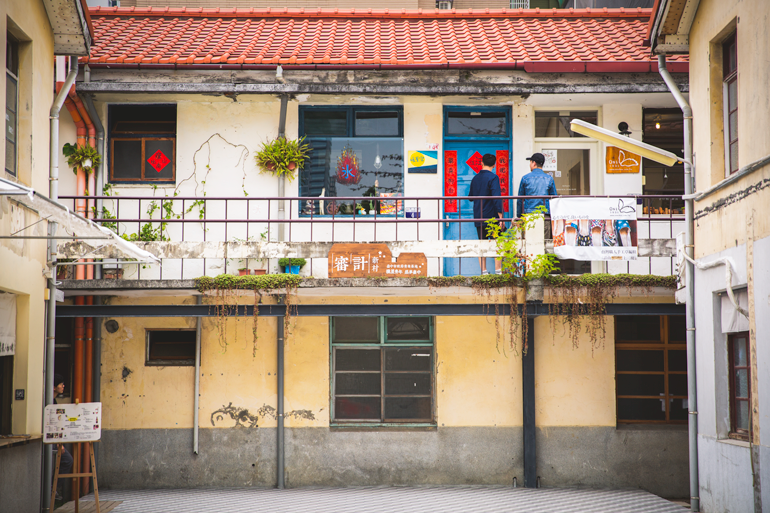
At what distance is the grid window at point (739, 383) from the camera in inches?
290

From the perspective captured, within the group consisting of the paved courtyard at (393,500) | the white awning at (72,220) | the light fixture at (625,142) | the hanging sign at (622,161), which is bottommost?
the paved courtyard at (393,500)

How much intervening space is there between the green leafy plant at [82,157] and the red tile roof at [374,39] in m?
1.29

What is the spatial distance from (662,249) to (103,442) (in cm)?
841

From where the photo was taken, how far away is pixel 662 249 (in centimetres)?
914

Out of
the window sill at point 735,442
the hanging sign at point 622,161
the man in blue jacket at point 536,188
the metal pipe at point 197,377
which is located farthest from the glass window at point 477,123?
the window sill at point 735,442

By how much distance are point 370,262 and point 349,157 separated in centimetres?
264

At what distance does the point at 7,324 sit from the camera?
25.4 feet

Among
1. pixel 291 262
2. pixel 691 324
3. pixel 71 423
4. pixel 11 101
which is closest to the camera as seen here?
pixel 11 101

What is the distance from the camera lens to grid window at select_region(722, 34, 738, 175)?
7754 millimetres

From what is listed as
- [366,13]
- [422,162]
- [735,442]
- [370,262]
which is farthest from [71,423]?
[366,13]

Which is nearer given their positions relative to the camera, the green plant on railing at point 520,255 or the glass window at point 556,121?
the green plant on railing at point 520,255

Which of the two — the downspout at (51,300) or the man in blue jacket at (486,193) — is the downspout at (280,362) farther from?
the downspout at (51,300)

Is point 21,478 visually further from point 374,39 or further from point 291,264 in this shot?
Answer: point 374,39

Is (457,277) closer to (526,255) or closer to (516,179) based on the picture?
(526,255)
